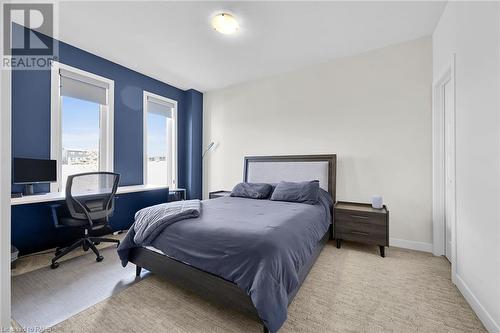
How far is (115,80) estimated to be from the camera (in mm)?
3467

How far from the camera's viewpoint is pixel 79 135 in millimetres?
3154

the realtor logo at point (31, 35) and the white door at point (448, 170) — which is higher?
the realtor logo at point (31, 35)

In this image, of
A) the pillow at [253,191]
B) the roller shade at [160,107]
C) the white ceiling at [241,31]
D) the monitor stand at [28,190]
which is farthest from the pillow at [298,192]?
the monitor stand at [28,190]

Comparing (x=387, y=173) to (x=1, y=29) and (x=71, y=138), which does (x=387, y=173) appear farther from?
(x=71, y=138)

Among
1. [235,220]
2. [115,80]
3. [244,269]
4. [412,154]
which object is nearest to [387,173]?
[412,154]

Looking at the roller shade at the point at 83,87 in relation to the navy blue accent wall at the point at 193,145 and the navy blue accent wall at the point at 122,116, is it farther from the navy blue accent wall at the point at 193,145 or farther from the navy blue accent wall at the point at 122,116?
the navy blue accent wall at the point at 193,145

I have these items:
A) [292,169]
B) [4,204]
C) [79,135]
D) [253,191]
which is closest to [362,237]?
[292,169]

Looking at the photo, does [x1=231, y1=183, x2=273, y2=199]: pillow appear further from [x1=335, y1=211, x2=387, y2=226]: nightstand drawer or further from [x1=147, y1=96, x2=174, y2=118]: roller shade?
[x1=147, y1=96, x2=174, y2=118]: roller shade

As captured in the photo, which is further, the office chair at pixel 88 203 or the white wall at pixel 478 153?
the office chair at pixel 88 203

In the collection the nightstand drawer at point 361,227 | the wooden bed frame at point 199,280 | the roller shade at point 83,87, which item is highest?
the roller shade at point 83,87

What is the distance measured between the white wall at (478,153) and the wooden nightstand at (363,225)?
703mm

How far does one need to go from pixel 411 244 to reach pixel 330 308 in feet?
6.26

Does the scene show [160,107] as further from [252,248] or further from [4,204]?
[252,248]

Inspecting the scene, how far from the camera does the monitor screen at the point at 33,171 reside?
7.90 feet
